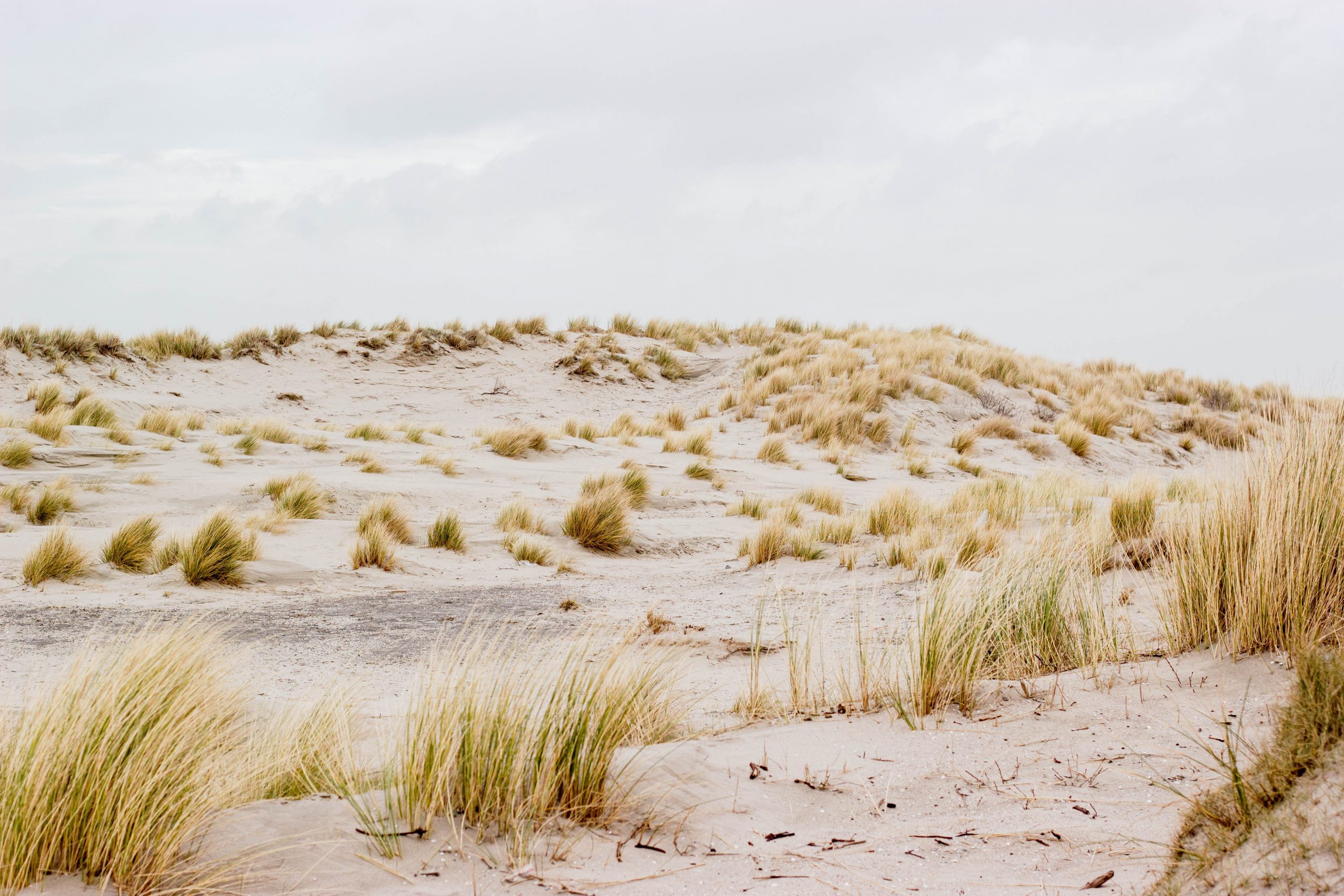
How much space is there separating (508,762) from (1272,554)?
2736 millimetres

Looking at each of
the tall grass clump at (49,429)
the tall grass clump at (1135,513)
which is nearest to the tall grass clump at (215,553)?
the tall grass clump at (49,429)

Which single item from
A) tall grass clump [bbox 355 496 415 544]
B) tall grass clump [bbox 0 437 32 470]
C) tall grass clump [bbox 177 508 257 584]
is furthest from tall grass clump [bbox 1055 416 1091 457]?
tall grass clump [bbox 0 437 32 470]

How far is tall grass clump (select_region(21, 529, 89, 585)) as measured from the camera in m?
6.02

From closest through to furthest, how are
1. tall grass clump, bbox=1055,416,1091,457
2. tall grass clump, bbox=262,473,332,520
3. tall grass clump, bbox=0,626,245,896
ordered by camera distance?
tall grass clump, bbox=0,626,245,896
tall grass clump, bbox=262,473,332,520
tall grass clump, bbox=1055,416,1091,457

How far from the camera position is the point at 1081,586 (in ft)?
14.8

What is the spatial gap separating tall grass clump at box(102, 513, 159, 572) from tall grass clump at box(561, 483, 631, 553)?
3.36 m

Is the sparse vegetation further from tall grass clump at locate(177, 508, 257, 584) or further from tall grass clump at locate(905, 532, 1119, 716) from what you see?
tall grass clump at locate(905, 532, 1119, 716)

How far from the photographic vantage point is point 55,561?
20.0 ft

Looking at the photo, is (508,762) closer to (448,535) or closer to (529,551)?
(529,551)

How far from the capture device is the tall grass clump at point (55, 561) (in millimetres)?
6023

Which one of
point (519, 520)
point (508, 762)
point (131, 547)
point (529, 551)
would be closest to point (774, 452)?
point (519, 520)

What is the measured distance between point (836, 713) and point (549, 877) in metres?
1.57

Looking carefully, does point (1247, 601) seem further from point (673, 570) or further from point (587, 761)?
point (673, 570)

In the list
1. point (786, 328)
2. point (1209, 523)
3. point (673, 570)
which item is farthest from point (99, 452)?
point (786, 328)
